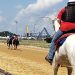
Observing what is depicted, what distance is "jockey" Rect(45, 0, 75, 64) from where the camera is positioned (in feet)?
22.0

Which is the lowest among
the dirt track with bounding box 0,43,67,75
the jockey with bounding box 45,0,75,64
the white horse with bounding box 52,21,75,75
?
the dirt track with bounding box 0,43,67,75

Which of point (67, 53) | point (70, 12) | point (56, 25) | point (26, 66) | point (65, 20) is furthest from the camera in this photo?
point (26, 66)

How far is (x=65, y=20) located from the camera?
7008mm

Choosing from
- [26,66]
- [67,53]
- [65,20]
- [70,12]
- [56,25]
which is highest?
[70,12]

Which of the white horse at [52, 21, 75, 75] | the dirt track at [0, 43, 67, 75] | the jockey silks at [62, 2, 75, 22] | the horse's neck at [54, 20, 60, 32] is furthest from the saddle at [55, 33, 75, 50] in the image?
the dirt track at [0, 43, 67, 75]

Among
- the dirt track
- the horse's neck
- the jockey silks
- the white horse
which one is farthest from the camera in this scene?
the dirt track

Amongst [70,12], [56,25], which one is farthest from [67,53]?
[56,25]

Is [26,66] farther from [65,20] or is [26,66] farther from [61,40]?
[61,40]

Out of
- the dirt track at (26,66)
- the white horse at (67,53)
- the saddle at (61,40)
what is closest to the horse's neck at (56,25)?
the white horse at (67,53)

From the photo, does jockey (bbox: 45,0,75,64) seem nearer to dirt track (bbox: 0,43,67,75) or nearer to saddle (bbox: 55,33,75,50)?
saddle (bbox: 55,33,75,50)

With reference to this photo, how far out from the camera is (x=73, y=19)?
6.72 metres

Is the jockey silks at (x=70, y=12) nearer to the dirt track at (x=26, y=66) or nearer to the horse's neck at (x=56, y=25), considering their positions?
the horse's neck at (x=56, y=25)

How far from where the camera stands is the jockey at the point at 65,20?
6711 millimetres

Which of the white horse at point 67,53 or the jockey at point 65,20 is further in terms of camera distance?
the jockey at point 65,20
